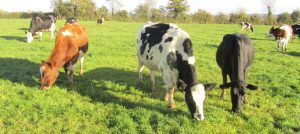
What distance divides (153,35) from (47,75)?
3.17 meters

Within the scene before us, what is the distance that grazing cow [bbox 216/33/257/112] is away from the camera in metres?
7.00

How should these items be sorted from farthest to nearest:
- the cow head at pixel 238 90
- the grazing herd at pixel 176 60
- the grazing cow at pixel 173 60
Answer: the cow head at pixel 238 90 < the grazing herd at pixel 176 60 < the grazing cow at pixel 173 60

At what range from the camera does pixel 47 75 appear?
27.8 feet

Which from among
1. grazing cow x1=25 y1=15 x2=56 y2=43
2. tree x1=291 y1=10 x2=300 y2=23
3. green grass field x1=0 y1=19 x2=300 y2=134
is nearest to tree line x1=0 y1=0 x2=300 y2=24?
tree x1=291 y1=10 x2=300 y2=23

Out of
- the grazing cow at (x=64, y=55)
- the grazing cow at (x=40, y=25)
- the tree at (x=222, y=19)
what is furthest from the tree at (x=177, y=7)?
the grazing cow at (x=64, y=55)

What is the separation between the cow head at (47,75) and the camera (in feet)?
27.7

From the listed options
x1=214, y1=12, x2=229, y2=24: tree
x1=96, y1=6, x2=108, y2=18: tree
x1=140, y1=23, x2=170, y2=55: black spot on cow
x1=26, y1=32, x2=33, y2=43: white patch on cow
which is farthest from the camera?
x1=96, y1=6, x2=108, y2=18: tree

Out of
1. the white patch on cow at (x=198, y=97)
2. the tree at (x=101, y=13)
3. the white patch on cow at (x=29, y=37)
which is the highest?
the tree at (x=101, y=13)

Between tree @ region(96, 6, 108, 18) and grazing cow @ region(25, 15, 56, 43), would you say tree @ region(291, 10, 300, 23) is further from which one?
grazing cow @ region(25, 15, 56, 43)

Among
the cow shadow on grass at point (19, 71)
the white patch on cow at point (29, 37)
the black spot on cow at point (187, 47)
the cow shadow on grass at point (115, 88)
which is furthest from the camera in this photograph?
the white patch on cow at point (29, 37)

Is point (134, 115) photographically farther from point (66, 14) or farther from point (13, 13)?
point (13, 13)

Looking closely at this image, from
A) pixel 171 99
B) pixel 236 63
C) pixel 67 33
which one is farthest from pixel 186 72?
pixel 67 33

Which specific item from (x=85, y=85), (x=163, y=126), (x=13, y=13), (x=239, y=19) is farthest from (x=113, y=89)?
(x=13, y=13)

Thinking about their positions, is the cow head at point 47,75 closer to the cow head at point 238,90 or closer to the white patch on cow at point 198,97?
the white patch on cow at point 198,97
